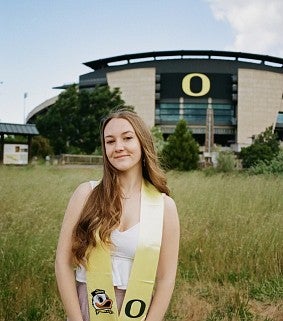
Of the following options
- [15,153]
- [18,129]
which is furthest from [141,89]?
[15,153]

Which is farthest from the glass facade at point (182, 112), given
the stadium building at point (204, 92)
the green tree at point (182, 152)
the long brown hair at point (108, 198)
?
the long brown hair at point (108, 198)

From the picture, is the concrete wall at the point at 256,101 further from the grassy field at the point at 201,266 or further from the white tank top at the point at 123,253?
the white tank top at the point at 123,253

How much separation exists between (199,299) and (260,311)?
0.50 meters

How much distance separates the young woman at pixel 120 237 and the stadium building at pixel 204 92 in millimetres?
68313

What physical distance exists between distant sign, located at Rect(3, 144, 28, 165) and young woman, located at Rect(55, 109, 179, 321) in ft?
79.4

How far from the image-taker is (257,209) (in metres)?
6.43

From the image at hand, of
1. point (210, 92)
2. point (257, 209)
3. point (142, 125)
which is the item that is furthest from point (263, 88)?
point (142, 125)

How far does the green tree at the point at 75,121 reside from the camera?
44.3m

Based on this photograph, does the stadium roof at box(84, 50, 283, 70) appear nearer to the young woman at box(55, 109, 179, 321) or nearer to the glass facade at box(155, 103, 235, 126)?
the glass facade at box(155, 103, 235, 126)

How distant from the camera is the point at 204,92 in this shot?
232 feet

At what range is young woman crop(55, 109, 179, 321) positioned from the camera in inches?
61.9

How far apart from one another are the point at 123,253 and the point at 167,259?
0.63 ft

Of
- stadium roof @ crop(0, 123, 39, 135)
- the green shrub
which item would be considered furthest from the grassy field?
stadium roof @ crop(0, 123, 39, 135)

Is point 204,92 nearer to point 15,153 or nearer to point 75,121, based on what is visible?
point 75,121
